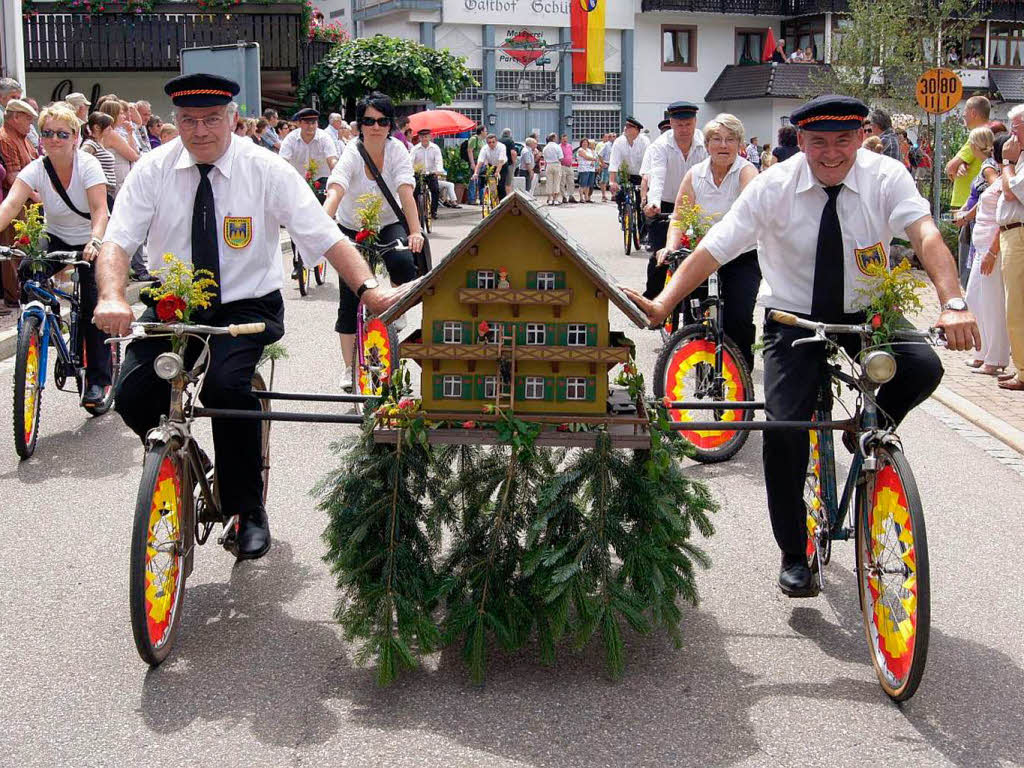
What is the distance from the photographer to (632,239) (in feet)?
70.7

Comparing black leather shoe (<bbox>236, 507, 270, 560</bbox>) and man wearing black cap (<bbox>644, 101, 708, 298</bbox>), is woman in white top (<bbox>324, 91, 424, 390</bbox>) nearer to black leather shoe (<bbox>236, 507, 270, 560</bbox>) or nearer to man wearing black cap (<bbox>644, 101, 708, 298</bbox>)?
man wearing black cap (<bbox>644, 101, 708, 298</bbox>)

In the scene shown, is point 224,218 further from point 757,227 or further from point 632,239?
point 632,239

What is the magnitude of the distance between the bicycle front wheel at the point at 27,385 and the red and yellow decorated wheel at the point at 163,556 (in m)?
3.48

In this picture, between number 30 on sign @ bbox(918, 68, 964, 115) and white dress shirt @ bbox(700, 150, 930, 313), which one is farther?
number 30 on sign @ bbox(918, 68, 964, 115)

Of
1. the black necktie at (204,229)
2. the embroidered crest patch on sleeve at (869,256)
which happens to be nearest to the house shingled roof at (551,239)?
the embroidered crest patch on sleeve at (869,256)

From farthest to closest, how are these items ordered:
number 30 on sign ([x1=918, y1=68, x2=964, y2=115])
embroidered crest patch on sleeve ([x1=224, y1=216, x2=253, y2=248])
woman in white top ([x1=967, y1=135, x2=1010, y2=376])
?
number 30 on sign ([x1=918, y1=68, x2=964, y2=115]) < woman in white top ([x1=967, y1=135, x2=1010, y2=376]) < embroidered crest patch on sleeve ([x1=224, y1=216, x2=253, y2=248])

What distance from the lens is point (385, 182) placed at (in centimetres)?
978

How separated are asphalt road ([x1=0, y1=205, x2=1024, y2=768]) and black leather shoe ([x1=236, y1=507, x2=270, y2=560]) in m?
0.21

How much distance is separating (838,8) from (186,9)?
35.5 metres

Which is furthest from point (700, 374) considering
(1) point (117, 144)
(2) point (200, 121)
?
(1) point (117, 144)

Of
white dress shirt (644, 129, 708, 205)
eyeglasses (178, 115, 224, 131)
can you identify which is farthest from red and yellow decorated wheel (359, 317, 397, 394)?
eyeglasses (178, 115, 224, 131)

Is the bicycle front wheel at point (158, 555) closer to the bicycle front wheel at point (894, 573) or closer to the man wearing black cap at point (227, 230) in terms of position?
the man wearing black cap at point (227, 230)

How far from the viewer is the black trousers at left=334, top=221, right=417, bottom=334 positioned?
9336 mm

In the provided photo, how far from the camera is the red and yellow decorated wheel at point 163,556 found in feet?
15.1
